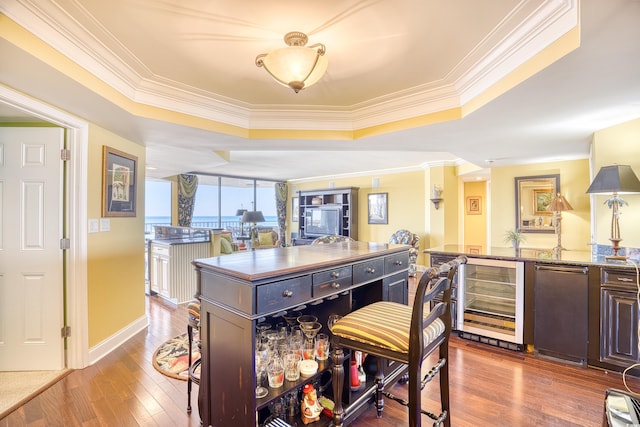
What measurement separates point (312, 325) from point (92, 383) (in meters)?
2.02

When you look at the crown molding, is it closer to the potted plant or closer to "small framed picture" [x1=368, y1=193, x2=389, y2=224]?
the potted plant

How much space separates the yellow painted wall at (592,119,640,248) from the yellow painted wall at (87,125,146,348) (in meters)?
5.03

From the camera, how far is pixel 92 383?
2385 millimetres

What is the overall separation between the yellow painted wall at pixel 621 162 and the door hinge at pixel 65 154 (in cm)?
514

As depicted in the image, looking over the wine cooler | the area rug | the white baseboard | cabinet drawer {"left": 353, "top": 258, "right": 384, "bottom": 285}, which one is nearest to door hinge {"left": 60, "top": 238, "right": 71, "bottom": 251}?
the white baseboard

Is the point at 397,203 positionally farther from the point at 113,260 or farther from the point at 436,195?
the point at 113,260

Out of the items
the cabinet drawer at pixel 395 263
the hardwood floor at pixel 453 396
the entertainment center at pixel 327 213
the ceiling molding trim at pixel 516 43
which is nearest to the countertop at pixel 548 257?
the hardwood floor at pixel 453 396

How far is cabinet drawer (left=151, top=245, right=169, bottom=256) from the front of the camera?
4500mm

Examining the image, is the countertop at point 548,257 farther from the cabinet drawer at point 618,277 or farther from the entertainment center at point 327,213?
the entertainment center at point 327,213

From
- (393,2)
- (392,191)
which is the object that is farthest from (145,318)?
(392,191)

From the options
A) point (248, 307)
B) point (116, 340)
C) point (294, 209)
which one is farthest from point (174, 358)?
point (294, 209)

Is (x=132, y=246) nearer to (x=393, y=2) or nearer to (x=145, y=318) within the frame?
(x=145, y=318)

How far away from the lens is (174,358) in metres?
2.79

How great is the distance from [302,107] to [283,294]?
232cm
